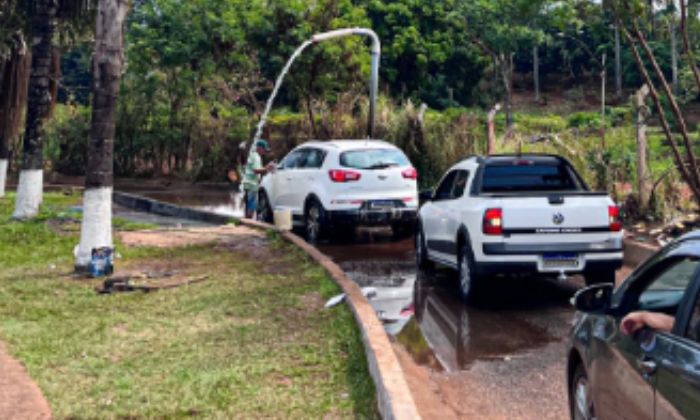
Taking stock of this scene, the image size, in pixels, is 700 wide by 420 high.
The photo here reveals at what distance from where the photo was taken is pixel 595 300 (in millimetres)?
4684

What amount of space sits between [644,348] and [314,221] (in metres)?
12.2

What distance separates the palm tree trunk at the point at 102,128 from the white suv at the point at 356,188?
15.7ft

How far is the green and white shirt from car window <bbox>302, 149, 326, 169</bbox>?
1.51 metres

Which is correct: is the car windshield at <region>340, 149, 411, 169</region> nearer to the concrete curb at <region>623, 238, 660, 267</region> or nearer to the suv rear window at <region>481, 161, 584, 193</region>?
the concrete curb at <region>623, 238, 660, 267</region>

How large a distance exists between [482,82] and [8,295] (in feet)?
182

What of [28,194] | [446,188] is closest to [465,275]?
[446,188]

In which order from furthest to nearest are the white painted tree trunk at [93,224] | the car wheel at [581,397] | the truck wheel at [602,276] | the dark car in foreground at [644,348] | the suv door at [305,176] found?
the suv door at [305,176]
the white painted tree trunk at [93,224]
the truck wheel at [602,276]
the car wheel at [581,397]
the dark car in foreground at [644,348]

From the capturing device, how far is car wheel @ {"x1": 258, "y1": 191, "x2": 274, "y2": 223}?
1852 centimetres

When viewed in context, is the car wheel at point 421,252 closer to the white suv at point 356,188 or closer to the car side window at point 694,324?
the white suv at point 356,188

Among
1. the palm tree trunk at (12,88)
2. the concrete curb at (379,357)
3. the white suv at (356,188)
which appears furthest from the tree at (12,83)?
the concrete curb at (379,357)

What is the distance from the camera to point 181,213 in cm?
2070

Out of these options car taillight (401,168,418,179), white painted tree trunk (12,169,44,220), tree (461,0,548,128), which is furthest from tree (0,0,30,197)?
tree (461,0,548,128)

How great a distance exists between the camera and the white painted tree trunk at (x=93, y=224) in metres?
11.7

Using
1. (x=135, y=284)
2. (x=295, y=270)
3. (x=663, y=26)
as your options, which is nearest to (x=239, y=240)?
(x=295, y=270)
